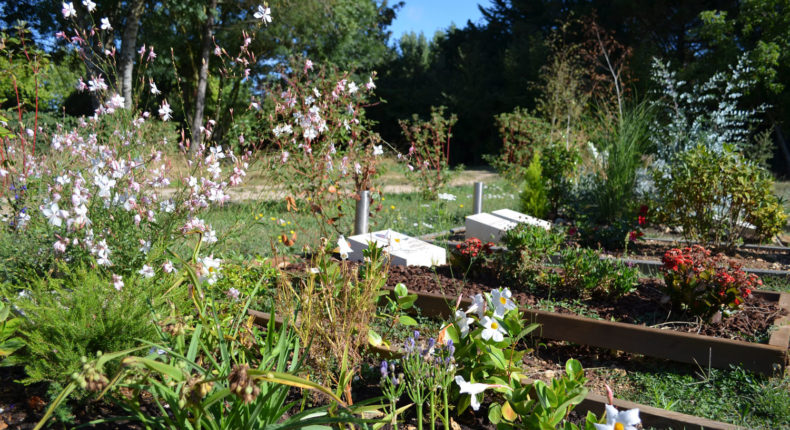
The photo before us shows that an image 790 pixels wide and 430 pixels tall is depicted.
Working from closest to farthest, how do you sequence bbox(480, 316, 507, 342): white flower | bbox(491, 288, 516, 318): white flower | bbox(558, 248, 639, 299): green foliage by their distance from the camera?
1. bbox(480, 316, 507, 342): white flower
2. bbox(491, 288, 516, 318): white flower
3. bbox(558, 248, 639, 299): green foliage

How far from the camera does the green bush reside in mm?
4656

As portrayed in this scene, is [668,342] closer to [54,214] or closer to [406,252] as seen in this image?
[406,252]

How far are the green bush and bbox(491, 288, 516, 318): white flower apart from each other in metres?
3.50

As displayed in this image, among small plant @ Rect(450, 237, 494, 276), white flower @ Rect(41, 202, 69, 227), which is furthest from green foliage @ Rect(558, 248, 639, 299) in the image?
white flower @ Rect(41, 202, 69, 227)

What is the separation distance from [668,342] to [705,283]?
1.70ft

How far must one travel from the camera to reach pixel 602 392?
2385 mm

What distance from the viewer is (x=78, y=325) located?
1828 millimetres

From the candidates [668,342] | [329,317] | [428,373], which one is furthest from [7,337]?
[668,342]

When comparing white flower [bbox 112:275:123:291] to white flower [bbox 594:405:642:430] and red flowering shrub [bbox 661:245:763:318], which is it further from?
red flowering shrub [bbox 661:245:763:318]

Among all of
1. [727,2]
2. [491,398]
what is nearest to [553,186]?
[491,398]

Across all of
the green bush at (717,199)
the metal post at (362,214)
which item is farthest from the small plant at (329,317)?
the green bush at (717,199)

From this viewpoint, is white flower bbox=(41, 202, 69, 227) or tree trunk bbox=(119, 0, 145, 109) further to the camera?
tree trunk bbox=(119, 0, 145, 109)

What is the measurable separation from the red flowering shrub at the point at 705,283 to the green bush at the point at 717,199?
1944 mm

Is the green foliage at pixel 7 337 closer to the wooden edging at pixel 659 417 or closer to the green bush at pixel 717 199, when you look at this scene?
the wooden edging at pixel 659 417
